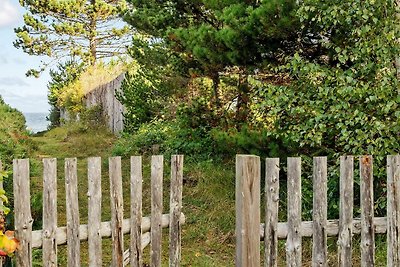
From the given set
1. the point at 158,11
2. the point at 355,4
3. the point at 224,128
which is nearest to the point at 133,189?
the point at 355,4

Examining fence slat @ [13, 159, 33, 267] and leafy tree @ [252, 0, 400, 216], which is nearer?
fence slat @ [13, 159, 33, 267]

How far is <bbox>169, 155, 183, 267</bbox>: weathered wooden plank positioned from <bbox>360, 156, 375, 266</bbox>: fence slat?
47.1 inches

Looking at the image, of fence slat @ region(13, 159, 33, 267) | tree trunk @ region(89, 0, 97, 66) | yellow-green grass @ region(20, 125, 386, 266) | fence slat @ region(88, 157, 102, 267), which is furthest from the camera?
tree trunk @ region(89, 0, 97, 66)

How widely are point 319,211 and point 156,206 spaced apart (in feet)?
3.42

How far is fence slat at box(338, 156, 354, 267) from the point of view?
10.1 ft

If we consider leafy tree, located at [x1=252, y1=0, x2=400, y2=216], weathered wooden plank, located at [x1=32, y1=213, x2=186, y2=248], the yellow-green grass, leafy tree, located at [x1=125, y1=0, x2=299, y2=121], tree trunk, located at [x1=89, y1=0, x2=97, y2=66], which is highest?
tree trunk, located at [x1=89, y1=0, x2=97, y2=66]

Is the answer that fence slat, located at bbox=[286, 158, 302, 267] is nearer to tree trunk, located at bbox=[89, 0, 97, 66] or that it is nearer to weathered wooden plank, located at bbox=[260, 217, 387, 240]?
weathered wooden plank, located at bbox=[260, 217, 387, 240]

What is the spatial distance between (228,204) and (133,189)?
262 cm

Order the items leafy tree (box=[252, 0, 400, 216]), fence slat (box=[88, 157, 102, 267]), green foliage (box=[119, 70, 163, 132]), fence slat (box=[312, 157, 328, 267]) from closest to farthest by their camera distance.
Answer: fence slat (box=[88, 157, 102, 267]) → fence slat (box=[312, 157, 328, 267]) → leafy tree (box=[252, 0, 400, 216]) → green foliage (box=[119, 70, 163, 132])

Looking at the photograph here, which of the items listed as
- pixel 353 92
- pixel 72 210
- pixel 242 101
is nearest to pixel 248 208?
pixel 72 210

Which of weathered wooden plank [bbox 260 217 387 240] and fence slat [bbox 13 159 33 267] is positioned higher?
fence slat [bbox 13 159 33 267]

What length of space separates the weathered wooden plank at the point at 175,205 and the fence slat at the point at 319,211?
33.7 inches

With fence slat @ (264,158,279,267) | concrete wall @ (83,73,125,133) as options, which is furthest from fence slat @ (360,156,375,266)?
concrete wall @ (83,73,125,133)

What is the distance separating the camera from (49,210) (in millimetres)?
2732
